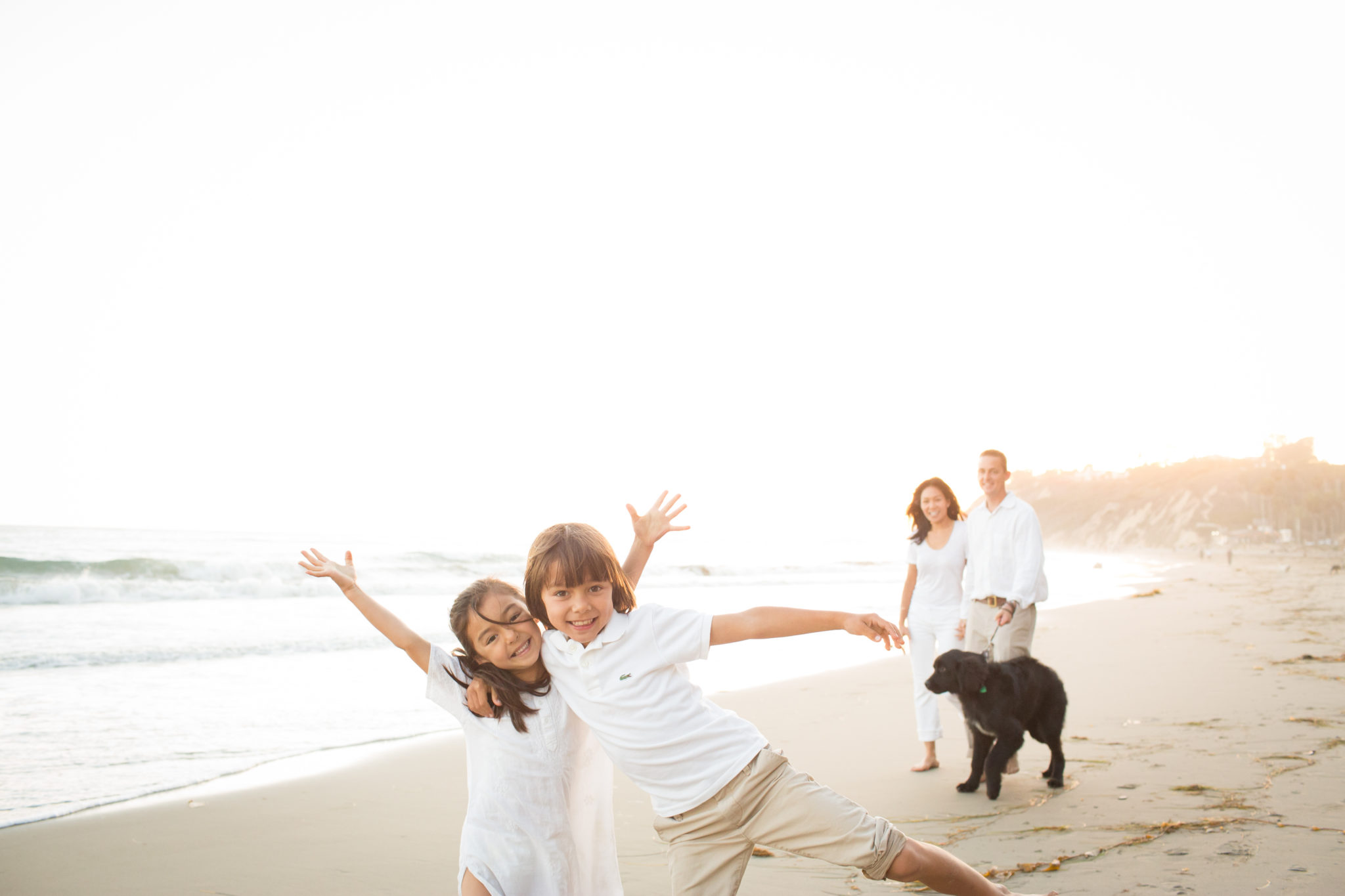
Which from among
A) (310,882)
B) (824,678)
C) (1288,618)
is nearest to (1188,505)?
(1288,618)

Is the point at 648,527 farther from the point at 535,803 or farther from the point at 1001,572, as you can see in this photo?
the point at 1001,572

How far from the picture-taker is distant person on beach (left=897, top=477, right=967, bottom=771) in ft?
17.5

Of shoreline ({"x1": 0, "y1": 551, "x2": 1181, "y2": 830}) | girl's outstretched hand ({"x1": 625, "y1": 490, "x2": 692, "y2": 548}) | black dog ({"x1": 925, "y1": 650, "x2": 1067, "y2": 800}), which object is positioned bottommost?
shoreline ({"x1": 0, "y1": 551, "x2": 1181, "y2": 830})

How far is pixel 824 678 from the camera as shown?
9047 mm

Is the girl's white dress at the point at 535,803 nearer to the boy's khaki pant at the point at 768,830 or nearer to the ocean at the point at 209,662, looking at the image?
the boy's khaki pant at the point at 768,830

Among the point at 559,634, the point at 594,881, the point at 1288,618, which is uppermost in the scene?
the point at 559,634

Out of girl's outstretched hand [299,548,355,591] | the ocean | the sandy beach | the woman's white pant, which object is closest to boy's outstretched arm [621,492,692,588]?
girl's outstretched hand [299,548,355,591]

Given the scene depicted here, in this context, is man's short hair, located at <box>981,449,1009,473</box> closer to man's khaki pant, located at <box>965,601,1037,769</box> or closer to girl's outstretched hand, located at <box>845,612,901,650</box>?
man's khaki pant, located at <box>965,601,1037,769</box>

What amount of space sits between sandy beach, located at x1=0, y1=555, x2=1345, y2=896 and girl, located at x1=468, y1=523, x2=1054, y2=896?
3.20 feet

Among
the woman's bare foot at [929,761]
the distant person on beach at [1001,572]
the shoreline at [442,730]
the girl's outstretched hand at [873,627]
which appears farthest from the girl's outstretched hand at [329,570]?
the woman's bare foot at [929,761]

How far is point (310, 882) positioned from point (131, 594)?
16.5 meters

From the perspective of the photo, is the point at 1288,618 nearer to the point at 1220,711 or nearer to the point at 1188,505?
the point at 1220,711

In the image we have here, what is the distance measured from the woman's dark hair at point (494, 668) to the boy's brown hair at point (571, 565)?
10 cm

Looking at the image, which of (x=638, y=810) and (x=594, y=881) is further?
(x=638, y=810)
